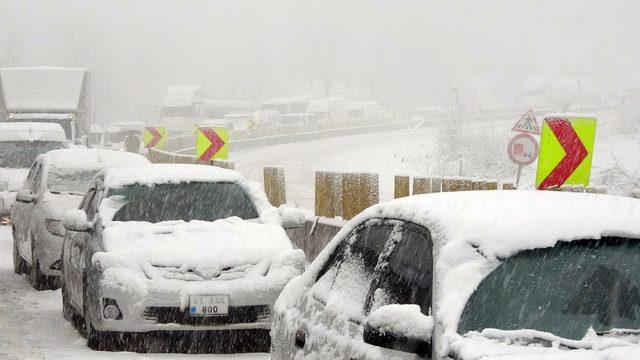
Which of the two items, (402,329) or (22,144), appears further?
(22,144)

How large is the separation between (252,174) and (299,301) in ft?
114

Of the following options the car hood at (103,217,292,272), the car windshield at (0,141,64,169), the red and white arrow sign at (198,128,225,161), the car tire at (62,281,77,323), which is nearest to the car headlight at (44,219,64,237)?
the car tire at (62,281,77,323)

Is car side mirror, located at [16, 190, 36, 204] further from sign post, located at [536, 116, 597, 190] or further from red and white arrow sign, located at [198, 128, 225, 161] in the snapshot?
red and white arrow sign, located at [198, 128, 225, 161]

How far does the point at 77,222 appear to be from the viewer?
10.1m

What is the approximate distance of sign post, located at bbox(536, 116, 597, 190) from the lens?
1085cm

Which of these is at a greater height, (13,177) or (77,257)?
(77,257)

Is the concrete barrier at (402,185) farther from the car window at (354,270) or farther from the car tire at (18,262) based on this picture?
the car window at (354,270)

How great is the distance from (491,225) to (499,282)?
0.93 ft

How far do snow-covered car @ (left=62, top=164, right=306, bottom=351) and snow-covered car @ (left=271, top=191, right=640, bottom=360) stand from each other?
398 centimetres

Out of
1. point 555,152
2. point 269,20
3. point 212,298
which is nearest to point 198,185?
point 212,298

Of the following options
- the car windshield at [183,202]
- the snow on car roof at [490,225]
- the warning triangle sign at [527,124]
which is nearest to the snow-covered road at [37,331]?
the car windshield at [183,202]

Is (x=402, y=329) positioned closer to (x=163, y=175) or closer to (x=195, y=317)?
(x=195, y=317)

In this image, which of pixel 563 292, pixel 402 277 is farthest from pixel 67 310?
pixel 563 292

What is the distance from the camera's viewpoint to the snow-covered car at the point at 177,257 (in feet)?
29.4
